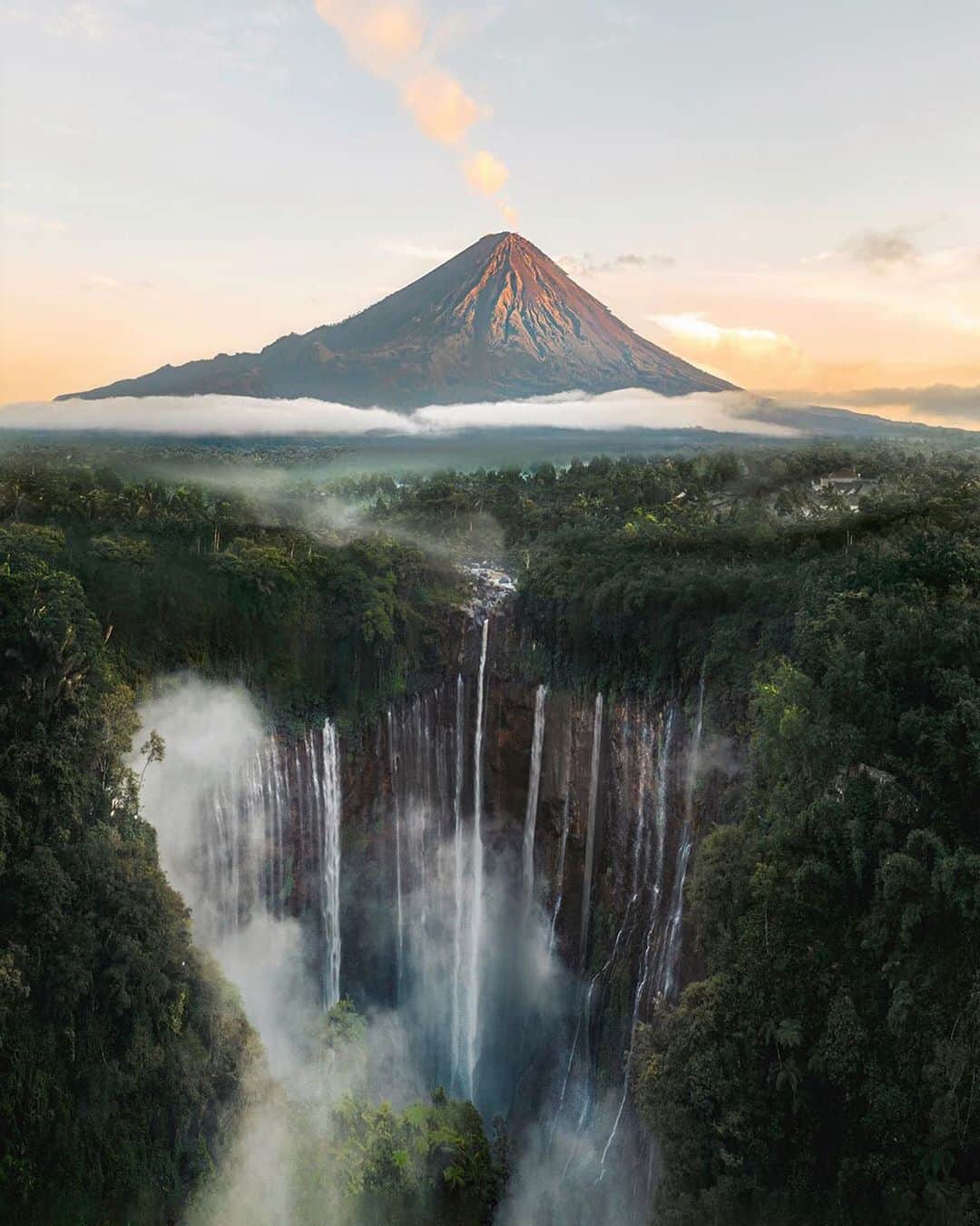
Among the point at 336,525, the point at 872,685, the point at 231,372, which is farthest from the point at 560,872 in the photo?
the point at 231,372

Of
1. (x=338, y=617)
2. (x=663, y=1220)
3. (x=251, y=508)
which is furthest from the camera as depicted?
(x=251, y=508)

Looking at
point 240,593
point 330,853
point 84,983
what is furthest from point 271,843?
point 84,983

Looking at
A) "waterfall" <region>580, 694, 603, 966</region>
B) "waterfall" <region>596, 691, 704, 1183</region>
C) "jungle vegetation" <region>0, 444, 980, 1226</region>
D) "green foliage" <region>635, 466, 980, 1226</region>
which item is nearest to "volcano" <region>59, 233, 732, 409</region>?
"jungle vegetation" <region>0, 444, 980, 1226</region>

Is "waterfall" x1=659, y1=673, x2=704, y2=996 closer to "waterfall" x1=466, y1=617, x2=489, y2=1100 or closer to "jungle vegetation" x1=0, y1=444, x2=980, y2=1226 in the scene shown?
"jungle vegetation" x1=0, y1=444, x2=980, y2=1226

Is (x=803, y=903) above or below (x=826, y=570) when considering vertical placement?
below

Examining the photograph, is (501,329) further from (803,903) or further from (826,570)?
(803,903)

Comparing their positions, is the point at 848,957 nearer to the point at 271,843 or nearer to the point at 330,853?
the point at 330,853

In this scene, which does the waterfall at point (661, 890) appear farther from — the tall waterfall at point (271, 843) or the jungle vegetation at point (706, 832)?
the tall waterfall at point (271, 843)
